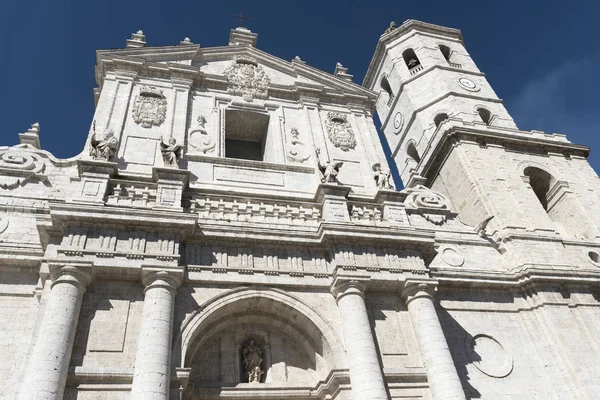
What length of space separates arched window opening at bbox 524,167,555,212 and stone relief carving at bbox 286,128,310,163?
973 centimetres

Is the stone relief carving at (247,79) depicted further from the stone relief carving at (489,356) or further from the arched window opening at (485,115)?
the arched window opening at (485,115)

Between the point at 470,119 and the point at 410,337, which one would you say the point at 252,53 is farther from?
the point at 410,337

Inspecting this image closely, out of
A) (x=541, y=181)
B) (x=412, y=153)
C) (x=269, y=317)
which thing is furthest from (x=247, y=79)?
(x=541, y=181)

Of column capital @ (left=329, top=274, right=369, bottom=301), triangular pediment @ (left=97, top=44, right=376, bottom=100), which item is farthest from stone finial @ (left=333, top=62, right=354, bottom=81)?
column capital @ (left=329, top=274, right=369, bottom=301)

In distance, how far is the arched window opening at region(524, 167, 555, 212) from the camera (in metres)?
19.5

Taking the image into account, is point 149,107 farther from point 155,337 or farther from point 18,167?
point 155,337

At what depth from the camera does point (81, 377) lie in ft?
28.9

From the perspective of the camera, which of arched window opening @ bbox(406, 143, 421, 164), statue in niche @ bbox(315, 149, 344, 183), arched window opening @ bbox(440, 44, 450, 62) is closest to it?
statue in niche @ bbox(315, 149, 344, 183)

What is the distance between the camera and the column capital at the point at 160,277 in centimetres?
1002

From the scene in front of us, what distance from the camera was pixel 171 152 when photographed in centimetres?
1260

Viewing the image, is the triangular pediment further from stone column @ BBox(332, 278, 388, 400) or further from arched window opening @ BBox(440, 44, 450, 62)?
arched window opening @ BBox(440, 44, 450, 62)

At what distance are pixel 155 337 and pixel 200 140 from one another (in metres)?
6.85

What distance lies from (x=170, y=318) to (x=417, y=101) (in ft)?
61.0

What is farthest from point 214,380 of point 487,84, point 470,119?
point 487,84
